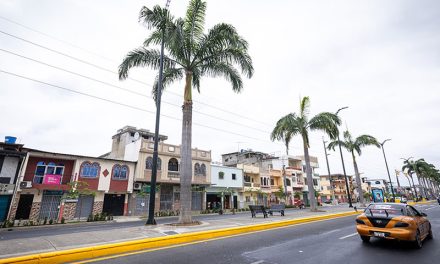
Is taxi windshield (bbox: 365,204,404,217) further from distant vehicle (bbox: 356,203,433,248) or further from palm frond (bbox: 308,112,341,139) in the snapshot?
palm frond (bbox: 308,112,341,139)

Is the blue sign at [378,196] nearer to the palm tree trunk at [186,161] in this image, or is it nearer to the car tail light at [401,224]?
the car tail light at [401,224]

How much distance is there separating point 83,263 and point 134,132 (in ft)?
113

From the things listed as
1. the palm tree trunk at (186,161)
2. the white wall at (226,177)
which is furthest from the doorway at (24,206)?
the white wall at (226,177)

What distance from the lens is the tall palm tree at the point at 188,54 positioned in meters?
11.7

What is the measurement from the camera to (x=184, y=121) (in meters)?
12.5

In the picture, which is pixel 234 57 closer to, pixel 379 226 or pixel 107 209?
pixel 379 226

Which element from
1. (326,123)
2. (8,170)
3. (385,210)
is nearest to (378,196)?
(326,123)

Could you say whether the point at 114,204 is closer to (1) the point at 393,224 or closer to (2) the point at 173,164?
(2) the point at 173,164

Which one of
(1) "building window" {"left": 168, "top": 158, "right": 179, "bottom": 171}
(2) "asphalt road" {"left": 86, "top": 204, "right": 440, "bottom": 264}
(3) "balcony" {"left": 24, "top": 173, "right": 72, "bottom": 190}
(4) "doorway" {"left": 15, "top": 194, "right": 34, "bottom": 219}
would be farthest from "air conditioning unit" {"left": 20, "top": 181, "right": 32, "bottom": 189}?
(2) "asphalt road" {"left": 86, "top": 204, "right": 440, "bottom": 264}

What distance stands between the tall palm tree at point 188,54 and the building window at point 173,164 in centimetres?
2132

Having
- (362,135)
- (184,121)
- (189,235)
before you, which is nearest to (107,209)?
(184,121)

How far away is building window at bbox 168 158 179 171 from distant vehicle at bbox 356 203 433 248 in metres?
28.6

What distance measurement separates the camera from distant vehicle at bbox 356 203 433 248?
21.6 feet

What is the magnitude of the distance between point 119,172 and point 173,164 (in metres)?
7.66
